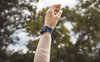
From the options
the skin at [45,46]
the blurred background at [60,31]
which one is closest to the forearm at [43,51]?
the skin at [45,46]

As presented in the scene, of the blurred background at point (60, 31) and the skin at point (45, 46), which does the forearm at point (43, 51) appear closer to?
the skin at point (45, 46)

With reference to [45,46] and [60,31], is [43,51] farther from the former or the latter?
[60,31]

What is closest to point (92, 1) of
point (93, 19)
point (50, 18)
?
point (93, 19)

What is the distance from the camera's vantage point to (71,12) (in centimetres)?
2834

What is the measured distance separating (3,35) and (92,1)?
8.70m

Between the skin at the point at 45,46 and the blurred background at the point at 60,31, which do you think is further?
the blurred background at the point at 60,31

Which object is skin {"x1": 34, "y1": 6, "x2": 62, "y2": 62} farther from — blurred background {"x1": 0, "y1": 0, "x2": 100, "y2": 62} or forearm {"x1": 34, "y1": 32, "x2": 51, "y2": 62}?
blurred background {"x1": 0, "y1": 0, "x2": 100, "y2": 62}

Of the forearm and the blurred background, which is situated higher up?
the blurred background

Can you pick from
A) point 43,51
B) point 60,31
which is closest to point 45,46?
point 43,51

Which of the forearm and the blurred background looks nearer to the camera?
the forearm

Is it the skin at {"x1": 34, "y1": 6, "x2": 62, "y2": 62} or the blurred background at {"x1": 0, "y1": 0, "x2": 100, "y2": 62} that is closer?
the skin at {"x1": 34, "y1": 6, "x2": 62, "y2": 62}

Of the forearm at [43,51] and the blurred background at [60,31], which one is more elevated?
the blurred background at [60,31]

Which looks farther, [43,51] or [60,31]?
[60,31]

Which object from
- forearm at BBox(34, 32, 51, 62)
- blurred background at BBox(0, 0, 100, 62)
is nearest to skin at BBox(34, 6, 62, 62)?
forearm at BBox(34, 32, 51, 62)
